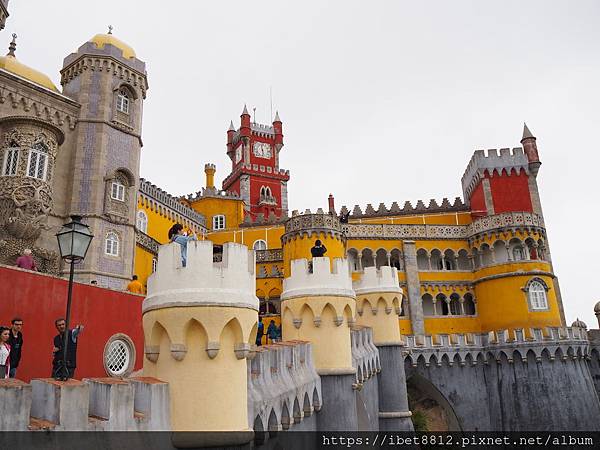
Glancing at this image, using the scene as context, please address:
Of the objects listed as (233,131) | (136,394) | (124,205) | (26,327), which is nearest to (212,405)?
(136,394)

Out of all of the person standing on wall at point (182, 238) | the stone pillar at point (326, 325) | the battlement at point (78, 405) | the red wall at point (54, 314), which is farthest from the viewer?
the stone pillar at point (326, 325)

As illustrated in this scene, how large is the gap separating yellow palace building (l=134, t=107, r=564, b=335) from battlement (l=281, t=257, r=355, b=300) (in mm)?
18627

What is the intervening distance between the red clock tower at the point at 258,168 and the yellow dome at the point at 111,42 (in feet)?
96.2

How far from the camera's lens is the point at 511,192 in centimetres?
3759

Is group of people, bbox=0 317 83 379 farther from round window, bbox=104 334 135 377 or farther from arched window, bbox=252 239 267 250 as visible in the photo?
arched window, bbox=252 239 267 250

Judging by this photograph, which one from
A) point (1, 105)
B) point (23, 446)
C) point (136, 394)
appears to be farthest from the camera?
point (1, 105)

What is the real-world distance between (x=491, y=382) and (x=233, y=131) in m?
46.1

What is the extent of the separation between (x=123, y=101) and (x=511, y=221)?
27.2 meters

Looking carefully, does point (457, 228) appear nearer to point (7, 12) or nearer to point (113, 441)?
point (7, 12)

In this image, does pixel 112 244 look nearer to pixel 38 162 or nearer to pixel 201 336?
pixel 38 162

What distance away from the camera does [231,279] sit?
6766 millimetres

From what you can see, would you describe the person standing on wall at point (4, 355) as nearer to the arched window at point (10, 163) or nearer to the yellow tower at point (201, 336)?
the yellow tower at point (201, 336)

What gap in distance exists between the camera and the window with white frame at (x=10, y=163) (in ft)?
61.2

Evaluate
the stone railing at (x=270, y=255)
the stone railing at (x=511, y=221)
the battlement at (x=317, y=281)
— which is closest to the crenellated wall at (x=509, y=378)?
the stone railing at (x=511, y=221)
